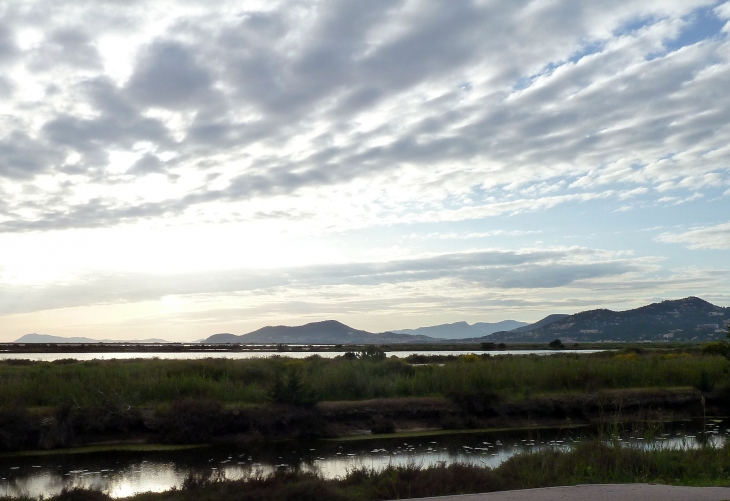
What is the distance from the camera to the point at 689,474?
11.1m

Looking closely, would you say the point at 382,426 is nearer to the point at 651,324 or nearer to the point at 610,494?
the point at 610,494

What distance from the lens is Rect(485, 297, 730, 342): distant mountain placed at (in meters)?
130

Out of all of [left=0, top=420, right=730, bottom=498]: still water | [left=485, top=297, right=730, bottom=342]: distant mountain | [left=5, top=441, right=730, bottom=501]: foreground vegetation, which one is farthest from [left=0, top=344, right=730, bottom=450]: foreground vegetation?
A: [left=485, top=297, right=730, bottom=342]: distant mountain

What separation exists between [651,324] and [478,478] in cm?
14568

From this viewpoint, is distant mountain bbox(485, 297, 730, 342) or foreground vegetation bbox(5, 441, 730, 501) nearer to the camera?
foreground vegetation bbox(5, 441, 730, 501)

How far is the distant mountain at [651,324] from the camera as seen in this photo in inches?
5103

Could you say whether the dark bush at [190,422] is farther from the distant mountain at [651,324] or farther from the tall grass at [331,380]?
the distant mountain at [651,324]

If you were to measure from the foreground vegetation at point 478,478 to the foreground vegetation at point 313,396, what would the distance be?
4201 mm

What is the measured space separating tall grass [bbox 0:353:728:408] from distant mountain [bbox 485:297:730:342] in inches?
4154

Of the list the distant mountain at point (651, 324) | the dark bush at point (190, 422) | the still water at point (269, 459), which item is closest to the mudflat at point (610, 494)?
the still water at point (269, 459)

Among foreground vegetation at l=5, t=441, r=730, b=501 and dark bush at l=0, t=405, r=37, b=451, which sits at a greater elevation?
dark bush at l=0, t=405, r=37, b=451

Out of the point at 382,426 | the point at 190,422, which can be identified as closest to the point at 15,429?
the point at 190,422

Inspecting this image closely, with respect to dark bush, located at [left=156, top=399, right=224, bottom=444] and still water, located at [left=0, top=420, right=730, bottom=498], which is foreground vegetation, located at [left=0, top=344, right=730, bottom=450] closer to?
dark bush, located at [left=156, top=399, right=224, bottom=444]

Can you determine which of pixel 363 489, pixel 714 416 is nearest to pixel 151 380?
pixel 363 489
